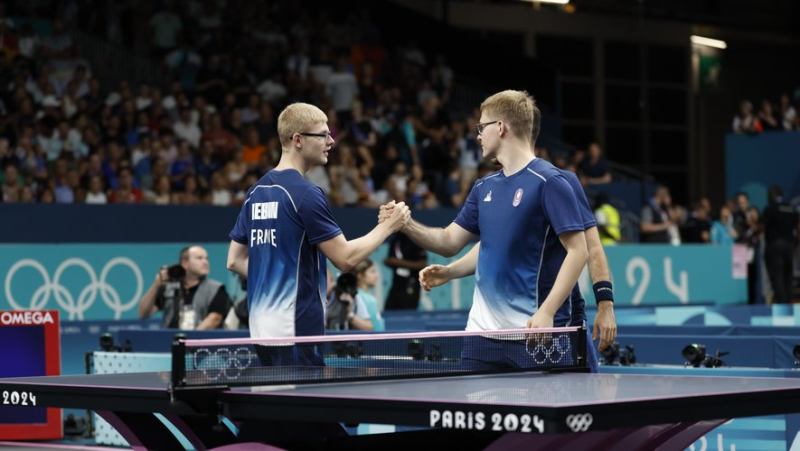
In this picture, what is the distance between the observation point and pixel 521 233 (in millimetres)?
5824

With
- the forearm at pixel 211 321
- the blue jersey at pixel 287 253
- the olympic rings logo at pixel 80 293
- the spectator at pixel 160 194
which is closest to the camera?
the blue jersey at pixel 287 253

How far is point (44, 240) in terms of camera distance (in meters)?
15.0

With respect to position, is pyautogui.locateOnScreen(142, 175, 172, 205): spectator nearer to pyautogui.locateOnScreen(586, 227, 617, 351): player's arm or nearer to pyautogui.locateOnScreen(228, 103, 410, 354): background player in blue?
pyautogui.locateOnScreen(228, 103, 410, 354): background player in blue

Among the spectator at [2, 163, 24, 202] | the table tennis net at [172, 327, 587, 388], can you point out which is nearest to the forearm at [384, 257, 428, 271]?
the spectator at [2, 163, 24, 202]

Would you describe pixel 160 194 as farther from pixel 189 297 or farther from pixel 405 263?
pixel 189 297

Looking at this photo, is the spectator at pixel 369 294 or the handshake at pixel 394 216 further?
the spectator at pixel 369 294

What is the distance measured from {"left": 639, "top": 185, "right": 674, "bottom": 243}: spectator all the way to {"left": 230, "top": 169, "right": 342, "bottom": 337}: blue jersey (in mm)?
16706

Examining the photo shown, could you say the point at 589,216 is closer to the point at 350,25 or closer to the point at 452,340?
the point at 452,340

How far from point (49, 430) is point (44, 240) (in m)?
4.86

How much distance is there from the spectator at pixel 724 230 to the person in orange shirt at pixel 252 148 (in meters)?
8.83

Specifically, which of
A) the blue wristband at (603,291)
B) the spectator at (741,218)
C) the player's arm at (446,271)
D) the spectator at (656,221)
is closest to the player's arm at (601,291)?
the blue wristband at (603,291)

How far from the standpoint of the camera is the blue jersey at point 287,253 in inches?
233

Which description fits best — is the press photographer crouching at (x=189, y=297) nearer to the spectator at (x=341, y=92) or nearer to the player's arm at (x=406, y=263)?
the player's arm at (x=406, y=263)

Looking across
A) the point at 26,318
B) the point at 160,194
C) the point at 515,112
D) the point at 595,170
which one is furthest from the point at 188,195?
the point at 515,112
